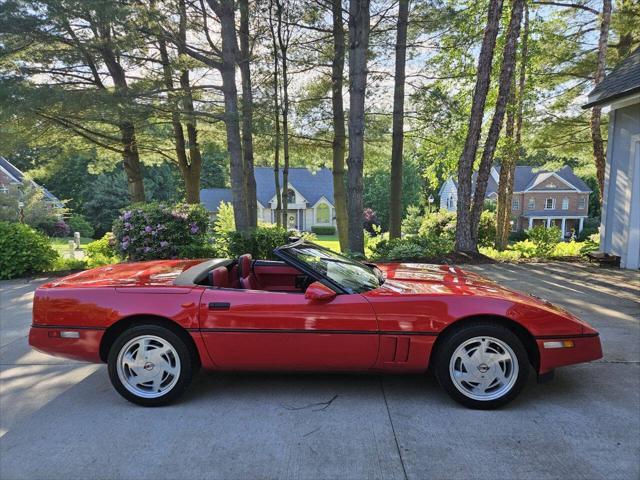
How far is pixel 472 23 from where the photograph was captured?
11516 millimetres

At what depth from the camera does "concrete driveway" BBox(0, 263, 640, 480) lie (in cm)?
227

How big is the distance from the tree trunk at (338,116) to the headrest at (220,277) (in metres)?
8.01

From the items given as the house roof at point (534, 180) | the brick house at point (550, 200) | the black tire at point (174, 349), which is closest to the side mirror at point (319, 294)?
A: the black tire at point (174, 349)

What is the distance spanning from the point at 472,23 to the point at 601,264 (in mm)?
7488

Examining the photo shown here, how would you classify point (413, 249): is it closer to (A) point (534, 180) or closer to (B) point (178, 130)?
(B) point (178, 130)

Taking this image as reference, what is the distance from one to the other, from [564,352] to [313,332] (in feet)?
5.74

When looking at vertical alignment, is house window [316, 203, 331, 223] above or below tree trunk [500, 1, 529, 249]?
below

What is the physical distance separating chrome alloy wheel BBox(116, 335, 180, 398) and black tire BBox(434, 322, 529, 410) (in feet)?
6.19

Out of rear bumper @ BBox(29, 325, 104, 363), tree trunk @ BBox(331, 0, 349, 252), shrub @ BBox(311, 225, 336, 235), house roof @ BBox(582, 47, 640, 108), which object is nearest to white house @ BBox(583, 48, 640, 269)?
house roof @ BBox(582, 47, 640, 108)

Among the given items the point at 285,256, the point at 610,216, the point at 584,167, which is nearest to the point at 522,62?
the point at 610,216

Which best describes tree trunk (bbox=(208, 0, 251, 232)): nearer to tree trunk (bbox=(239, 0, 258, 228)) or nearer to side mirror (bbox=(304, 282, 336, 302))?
tree trunk (bbox=(239, 0, 258, 228))

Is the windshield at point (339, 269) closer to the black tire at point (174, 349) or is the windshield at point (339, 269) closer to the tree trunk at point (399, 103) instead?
the black tire at point (174, 349)

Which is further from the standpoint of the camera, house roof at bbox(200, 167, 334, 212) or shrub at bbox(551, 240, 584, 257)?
house roof at bbox(200, 167, 334, 212)

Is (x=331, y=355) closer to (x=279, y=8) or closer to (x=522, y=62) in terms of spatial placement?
(x=279, y=8)
